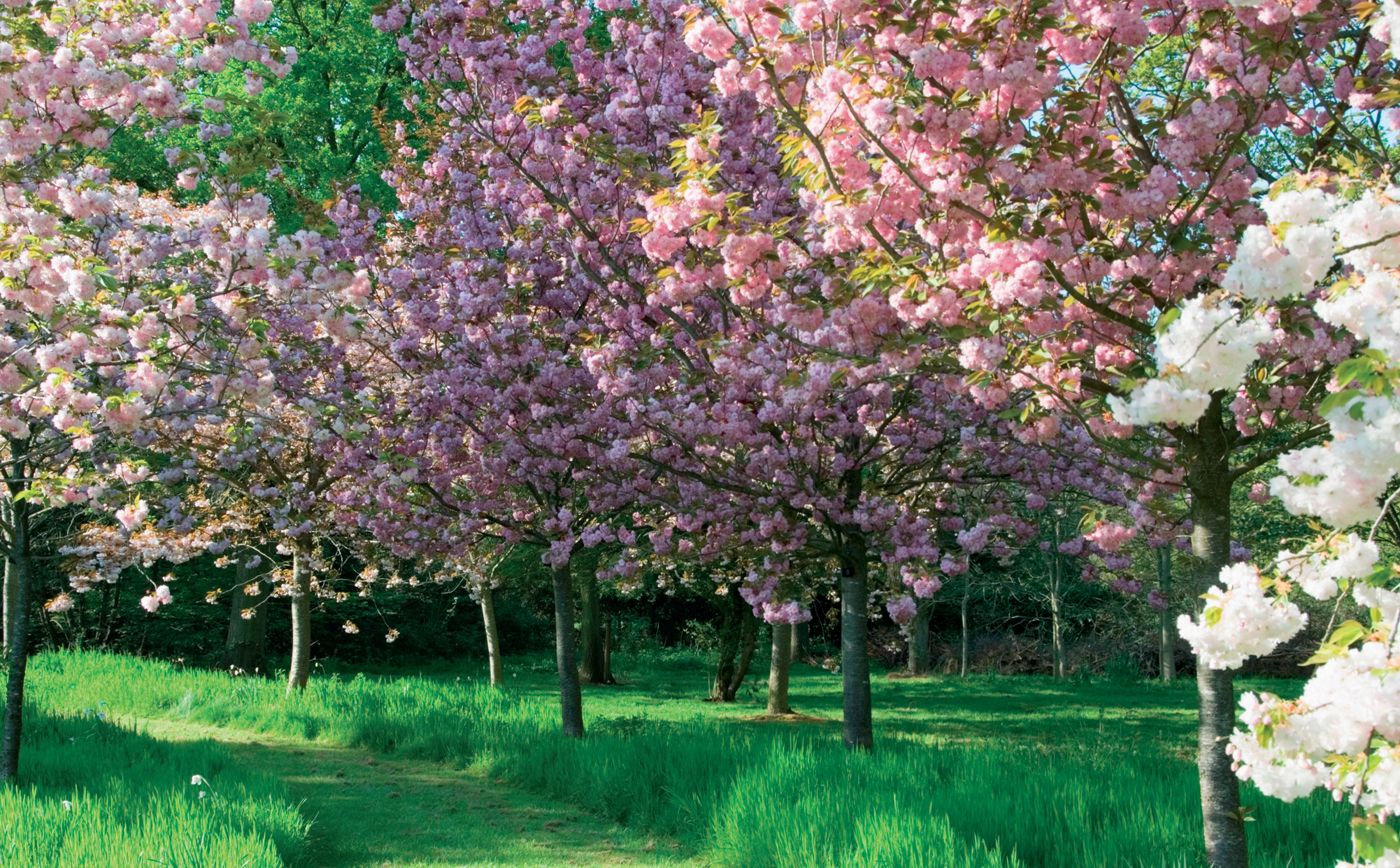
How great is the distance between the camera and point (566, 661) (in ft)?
33.4

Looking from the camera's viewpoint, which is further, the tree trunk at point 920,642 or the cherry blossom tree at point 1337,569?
the tree trunk at point 920,642

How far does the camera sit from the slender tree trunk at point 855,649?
8.50 meters

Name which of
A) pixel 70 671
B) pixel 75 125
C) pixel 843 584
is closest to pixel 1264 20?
pixel 75 125

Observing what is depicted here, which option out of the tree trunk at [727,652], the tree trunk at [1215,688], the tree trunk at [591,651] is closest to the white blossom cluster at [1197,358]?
the tree trunk at [1215,688]

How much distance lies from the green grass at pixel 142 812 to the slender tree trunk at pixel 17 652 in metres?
0.18

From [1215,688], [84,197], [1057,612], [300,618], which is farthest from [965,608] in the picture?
[84,197]

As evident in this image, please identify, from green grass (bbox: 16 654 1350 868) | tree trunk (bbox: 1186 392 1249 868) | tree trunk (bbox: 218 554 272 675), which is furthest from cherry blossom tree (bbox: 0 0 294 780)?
tree trunk (bbox: 218 554 272 675)

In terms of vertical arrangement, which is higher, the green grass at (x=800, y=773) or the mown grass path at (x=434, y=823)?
the green grass at (x=800, y=773)

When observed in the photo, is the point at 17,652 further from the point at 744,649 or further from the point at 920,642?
the point at 920,642

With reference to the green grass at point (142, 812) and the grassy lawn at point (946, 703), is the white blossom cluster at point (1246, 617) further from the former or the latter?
the grassy lawn at point (946, 703)

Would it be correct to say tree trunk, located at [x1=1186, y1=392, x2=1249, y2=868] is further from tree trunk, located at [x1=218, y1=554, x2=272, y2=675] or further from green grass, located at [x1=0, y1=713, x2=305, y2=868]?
tree trunk, located at [x1=218, y1=554, x2=272, y2=675]

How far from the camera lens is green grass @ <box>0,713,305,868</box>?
500cm

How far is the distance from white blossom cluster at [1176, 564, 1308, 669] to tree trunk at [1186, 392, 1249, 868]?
213 cm

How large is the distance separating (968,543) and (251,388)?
474 centimetres
